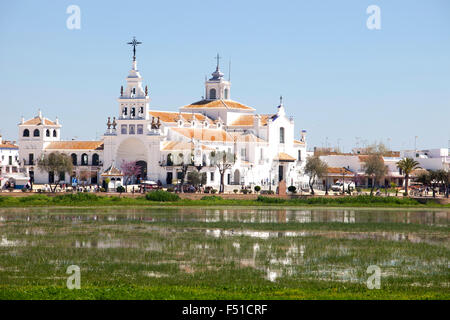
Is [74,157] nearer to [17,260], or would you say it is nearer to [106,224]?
Result: [106,224]

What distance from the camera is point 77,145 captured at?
343 feet

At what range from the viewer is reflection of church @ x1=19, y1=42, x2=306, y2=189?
96500 mm

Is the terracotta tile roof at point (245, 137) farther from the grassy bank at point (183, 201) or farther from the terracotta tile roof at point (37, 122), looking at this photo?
the grassy bank at point (183, 201)

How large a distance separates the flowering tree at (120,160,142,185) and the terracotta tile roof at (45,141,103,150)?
5953mm

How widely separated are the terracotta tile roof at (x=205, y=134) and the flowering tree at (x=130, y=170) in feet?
19.8

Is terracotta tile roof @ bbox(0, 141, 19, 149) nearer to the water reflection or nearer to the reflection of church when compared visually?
the reflection of church

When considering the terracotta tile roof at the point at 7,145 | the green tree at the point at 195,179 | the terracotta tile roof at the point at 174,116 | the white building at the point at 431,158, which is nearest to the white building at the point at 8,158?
the terracotta tile roof at the point at 7,145

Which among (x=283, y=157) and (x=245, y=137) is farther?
(x=283, y=157)

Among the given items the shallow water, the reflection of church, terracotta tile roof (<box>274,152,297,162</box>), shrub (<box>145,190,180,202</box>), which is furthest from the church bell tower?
the shallow water

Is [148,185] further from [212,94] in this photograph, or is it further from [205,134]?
[212,94]

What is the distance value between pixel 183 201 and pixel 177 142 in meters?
24.8

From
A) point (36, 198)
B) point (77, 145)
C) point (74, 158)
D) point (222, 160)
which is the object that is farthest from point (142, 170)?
point (36, 198)
